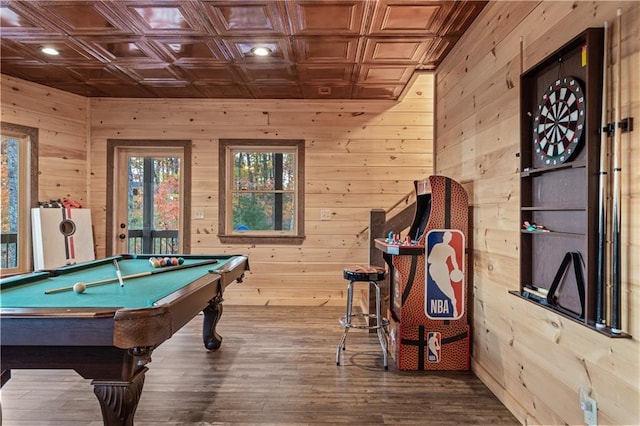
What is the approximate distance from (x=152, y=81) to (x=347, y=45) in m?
2.51

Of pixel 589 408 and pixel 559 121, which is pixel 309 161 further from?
pixel 589 408

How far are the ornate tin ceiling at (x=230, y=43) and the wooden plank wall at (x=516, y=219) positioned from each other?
0.52 m

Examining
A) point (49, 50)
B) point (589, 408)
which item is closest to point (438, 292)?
point (589, 408)

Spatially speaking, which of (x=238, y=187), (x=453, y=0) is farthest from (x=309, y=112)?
(x=453, y=0)

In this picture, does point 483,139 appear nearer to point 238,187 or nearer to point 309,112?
point 309,112

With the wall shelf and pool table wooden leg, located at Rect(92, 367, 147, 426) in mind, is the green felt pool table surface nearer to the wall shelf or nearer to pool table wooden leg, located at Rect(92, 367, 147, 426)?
pool table wooden leg, located at Rect(92, 367, 147, 426)

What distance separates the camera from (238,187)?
5.12 m

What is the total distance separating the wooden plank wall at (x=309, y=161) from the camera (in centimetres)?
494

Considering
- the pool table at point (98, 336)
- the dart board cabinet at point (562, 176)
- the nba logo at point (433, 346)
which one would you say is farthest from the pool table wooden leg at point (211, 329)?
the dart board cabinet at point (562, 176)

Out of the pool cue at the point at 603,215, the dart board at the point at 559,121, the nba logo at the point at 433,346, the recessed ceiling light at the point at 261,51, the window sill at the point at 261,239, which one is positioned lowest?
the nba logo at the point at 433,346

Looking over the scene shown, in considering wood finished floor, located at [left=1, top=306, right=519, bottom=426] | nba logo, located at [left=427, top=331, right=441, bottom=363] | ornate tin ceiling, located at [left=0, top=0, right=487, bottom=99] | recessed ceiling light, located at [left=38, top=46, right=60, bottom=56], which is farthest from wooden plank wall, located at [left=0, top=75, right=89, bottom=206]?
nba logo, located at [left=427, top=331, right=441, bottom=363]

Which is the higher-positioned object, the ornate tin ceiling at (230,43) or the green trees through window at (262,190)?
the ornate tin ceiling at (230,43)

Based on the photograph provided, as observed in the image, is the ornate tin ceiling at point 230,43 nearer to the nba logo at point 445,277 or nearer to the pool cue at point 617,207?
the pool cue at point 617,207

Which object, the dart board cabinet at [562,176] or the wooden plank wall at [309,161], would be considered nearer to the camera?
the dart board cabinet at [562,176]
